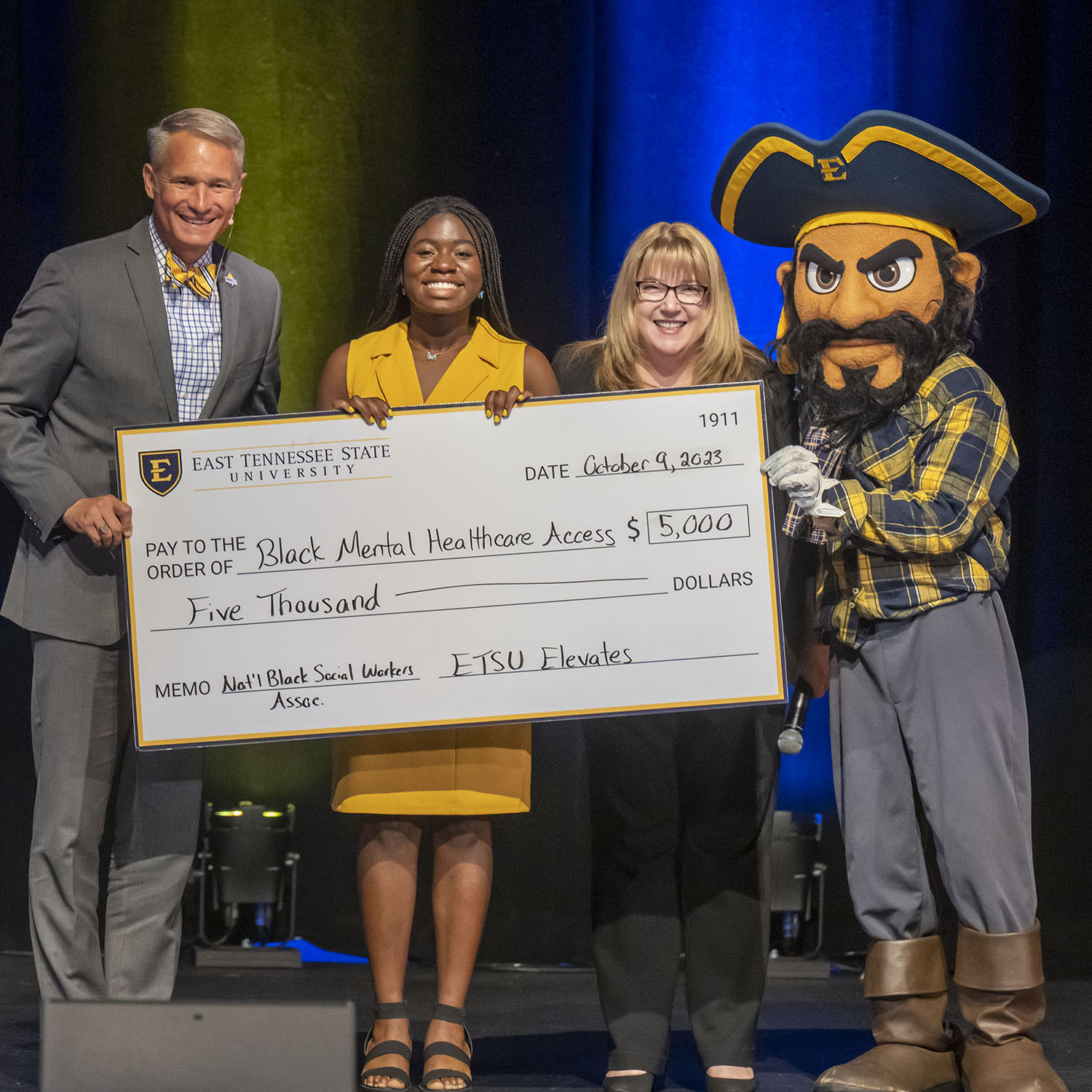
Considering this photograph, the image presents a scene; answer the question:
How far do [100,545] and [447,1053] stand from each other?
3.57 ft

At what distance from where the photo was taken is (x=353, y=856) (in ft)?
12.9

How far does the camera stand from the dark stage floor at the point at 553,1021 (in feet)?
9.00

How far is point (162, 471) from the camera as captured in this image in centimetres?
256

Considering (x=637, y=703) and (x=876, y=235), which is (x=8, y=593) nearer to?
(x=637, y=703)

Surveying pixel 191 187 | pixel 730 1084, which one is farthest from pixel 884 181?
pixel 730 1084

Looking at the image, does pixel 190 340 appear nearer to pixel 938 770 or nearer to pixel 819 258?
pixel 819 258

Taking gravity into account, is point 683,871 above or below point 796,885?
above

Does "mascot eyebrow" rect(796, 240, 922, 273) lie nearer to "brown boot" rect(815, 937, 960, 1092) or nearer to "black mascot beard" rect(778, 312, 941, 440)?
"black mascot beard" rect(778, 312, 941, 440)

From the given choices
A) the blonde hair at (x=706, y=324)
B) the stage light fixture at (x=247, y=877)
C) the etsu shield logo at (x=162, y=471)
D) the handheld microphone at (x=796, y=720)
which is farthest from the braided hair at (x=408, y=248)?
the stage light fixture at (x=247, y=877)

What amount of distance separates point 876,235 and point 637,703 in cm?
92

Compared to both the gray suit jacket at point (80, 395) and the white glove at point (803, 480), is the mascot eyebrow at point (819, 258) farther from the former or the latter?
the gray suit jacket at point (80, 395)

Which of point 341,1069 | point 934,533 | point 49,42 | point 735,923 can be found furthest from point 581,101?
point 341,1069

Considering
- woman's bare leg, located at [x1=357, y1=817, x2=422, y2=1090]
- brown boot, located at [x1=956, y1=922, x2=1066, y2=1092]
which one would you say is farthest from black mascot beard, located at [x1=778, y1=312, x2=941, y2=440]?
woman's bare leg, located at [x1=357, y1=817, x2=422, y2=1090]

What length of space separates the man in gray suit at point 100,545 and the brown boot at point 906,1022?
1.26 meters
